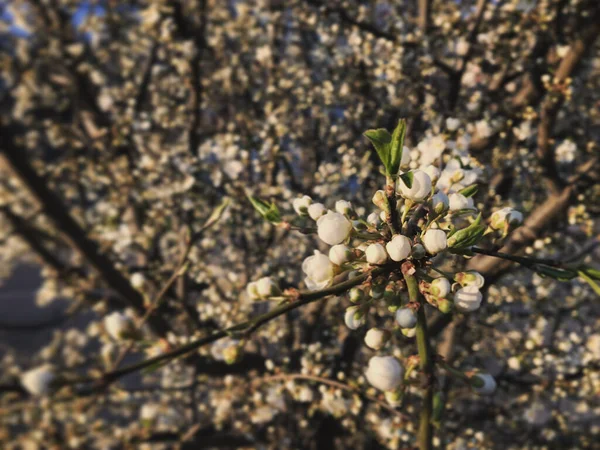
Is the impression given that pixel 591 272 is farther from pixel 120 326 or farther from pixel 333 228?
pixel 120 326

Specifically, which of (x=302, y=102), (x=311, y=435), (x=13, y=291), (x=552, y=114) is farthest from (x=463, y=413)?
(x=13, y=291)

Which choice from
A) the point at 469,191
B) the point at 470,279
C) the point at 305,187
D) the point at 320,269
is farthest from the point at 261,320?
the point at 305,187

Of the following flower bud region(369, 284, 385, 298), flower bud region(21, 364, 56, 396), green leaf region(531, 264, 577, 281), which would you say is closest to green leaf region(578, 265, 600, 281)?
green leaf region(531, 264, 577, 281)

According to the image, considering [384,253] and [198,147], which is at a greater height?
[384,253]

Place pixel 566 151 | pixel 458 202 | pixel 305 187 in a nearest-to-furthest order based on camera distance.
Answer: pixel 458 202
pixel 566 151
pixel 305 187

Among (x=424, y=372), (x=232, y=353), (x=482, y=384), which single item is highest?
(x=424, y=372)

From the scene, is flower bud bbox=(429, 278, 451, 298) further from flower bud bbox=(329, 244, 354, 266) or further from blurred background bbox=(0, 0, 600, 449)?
blurred background bbox=(0, 0, 600, 449)

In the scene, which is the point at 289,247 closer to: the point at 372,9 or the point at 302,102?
the point at 302,102
